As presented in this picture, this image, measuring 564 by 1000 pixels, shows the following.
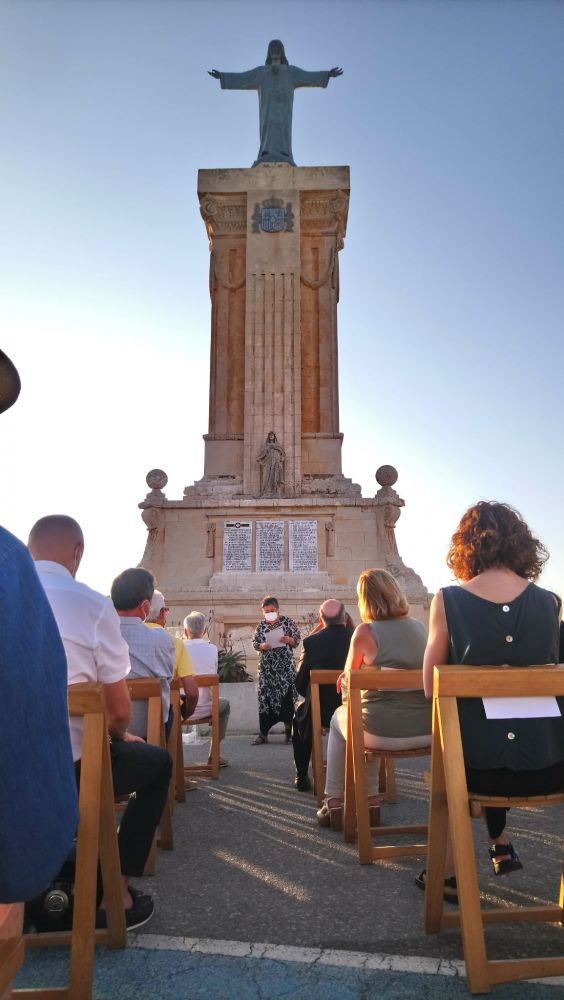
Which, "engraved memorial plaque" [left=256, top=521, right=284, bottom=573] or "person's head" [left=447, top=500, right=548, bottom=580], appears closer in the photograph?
"person's head" [left=447, top=500, right=548, bottom=580]

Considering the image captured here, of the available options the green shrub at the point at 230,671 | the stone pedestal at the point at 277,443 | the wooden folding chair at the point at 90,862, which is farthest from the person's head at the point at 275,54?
the wooden folding chair at the point at 90,862

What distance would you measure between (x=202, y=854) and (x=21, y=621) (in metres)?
2.75

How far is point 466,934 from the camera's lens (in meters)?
1.94

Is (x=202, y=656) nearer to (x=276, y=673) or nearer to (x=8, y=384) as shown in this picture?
(x=276, y=673)

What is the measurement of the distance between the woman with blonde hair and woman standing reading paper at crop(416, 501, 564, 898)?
1.90 feet

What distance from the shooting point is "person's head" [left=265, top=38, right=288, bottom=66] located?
1895cm

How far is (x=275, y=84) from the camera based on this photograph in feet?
61.3

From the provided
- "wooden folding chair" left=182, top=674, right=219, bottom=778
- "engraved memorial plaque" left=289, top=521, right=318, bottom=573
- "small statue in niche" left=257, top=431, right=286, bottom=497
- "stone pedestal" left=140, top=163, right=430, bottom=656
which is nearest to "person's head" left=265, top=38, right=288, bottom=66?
"stone pedestal" left=140, top=163, right=430, bottom=656

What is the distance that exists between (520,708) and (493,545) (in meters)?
0.61

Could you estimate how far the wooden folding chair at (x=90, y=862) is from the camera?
1.88m

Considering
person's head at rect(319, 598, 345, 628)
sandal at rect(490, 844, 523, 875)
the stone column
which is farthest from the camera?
the stone column

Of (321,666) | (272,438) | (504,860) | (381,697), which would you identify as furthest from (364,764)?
(272,438)

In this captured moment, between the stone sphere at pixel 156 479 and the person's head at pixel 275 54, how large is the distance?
12.1 meters

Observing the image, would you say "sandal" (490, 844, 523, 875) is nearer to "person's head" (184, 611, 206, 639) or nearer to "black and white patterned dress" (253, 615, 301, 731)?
"person's head" (184, 611, 206, 639)
